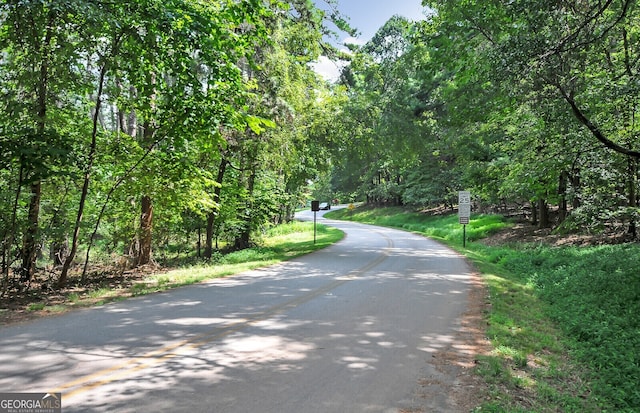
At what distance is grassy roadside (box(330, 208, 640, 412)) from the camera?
4582mm

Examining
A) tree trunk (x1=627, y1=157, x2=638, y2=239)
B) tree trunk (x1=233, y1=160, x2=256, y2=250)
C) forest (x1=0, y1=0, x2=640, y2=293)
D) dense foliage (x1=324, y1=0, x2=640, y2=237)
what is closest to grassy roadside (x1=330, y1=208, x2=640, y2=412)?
tree trunk (x1=627, y1=157, x2=638, y2=239)

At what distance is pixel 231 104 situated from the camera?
10492 mm

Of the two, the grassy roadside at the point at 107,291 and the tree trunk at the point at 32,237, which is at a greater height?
the tree trunk at the point at 32,237

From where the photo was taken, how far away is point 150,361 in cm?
499

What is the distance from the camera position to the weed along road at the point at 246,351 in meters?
4.12

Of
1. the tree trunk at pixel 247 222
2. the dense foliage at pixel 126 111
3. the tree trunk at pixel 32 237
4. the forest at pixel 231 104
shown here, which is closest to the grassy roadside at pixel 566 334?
the forest at pixel 231 104

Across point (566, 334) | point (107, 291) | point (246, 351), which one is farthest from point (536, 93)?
point (107, 291)

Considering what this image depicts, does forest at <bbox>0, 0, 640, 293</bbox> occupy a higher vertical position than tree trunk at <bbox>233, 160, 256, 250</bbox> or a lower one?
higher

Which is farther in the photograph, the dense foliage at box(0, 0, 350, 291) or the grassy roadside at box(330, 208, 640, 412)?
the dense foliage at box(0, 0, 350, 291)

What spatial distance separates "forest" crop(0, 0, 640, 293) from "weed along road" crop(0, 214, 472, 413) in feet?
12.4

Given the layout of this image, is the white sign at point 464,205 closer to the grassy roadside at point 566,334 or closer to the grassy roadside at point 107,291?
the grassy roadside at point 566,334

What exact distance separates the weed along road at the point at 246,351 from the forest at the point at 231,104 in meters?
3.77

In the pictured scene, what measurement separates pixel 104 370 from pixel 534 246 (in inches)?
718

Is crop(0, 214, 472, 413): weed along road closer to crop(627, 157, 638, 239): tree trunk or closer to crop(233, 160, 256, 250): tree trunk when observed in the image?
crop(627, 157, 638, 239): tree trunk
